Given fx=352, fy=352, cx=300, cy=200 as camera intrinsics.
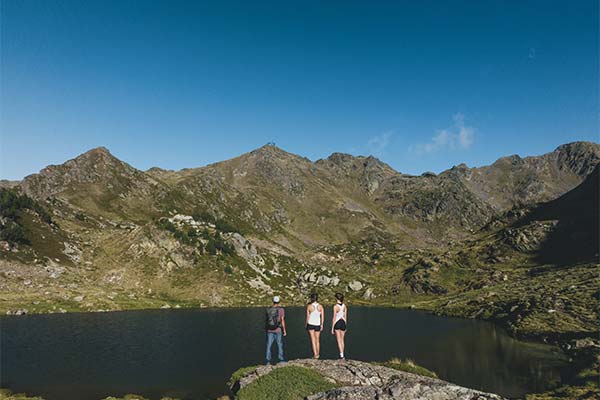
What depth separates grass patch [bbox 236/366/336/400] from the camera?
853 inches

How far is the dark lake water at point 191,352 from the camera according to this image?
1764 inches

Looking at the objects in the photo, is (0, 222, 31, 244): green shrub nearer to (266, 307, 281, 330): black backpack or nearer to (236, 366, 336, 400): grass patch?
(266, 307, 281, 330): black backpack

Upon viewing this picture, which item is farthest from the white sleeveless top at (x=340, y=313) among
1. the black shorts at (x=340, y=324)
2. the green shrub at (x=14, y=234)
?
the green shrub at (x=14, y=234)

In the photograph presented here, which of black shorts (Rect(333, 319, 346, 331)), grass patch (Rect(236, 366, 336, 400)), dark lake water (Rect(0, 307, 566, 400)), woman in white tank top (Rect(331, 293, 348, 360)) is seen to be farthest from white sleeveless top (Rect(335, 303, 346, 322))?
dark lake water (Rect(0, 307, 566, 400))

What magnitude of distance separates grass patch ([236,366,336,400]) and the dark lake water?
20.4m

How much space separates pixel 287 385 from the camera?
22.6 m

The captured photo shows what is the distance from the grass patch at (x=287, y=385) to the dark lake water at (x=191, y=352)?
66.9 feet

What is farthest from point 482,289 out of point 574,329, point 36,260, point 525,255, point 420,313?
point 36,260

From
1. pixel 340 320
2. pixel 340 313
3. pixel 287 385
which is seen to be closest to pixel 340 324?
pixel 340 320

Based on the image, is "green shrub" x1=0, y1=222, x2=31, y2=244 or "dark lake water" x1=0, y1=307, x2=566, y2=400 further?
"green shrub" x1=0, y1=222, x2=31, y2=244

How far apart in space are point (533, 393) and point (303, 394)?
3757cm

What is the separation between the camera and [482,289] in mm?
157250

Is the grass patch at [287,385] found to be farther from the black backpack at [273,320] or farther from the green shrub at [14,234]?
the green shrub at [14,234]

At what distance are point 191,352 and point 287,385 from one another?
152ft
